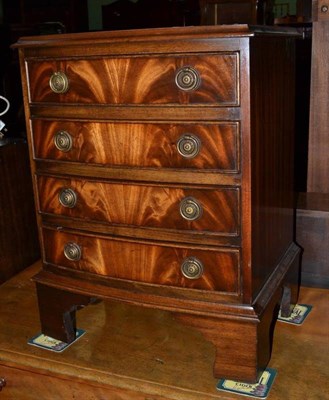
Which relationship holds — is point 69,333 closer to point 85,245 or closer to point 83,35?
point 85,245

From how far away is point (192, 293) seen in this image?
124 cm

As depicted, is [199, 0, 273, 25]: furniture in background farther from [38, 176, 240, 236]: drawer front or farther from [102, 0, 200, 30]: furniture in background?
[38, 176, 240, 236]: drawer front

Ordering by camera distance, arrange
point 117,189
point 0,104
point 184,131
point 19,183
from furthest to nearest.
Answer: point 0,104 < point 19,183 < point 117,189 < point 184,131

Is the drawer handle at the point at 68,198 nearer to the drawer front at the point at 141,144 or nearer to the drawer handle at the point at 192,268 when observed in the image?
the drawer front at the point at 141,144

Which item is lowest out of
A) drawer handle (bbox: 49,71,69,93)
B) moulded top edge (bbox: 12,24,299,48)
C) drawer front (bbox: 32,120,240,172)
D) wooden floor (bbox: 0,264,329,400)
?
wooden floor (bbox: 0,264,329,400)

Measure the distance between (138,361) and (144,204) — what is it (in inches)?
15.6

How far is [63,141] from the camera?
1277mm

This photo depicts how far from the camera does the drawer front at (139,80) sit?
1.09 m

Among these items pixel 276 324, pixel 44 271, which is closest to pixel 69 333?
pixel 44 271

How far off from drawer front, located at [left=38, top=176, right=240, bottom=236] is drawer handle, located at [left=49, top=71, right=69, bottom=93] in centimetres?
20

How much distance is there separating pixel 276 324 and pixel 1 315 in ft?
2.50

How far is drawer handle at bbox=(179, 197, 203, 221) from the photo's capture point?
118 centimetres

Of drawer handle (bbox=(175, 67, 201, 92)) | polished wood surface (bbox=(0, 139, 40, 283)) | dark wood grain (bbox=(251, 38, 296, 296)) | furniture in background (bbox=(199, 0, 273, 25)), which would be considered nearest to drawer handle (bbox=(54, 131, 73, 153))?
drawer handle (bbox=(175, 67, 201, 92))

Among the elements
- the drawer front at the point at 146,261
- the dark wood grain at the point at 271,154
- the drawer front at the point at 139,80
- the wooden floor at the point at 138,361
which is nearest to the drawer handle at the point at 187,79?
the drawer front at the point at 139,80
